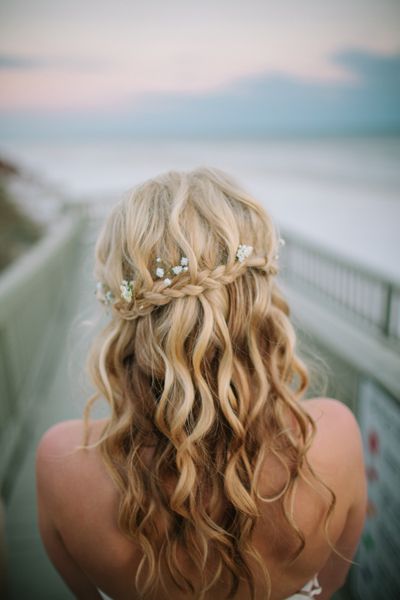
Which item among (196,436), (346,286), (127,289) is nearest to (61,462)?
(196,436)

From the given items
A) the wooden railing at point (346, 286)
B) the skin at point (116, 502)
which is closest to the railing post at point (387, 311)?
the wooden railing at point (346, 286)

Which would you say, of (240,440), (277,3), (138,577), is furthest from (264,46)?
(138,577)

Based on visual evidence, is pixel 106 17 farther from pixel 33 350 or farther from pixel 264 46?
pixel 33 350

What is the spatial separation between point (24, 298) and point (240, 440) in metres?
2.20

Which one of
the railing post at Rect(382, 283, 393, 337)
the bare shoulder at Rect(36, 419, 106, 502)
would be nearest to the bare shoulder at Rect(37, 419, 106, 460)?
the bare shoulder at Rect(36, 419, 106, 502)

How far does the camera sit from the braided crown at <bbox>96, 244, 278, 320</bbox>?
833 millimetres

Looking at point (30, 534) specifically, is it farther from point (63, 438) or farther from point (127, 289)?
point (127, 289)

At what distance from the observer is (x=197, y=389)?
2.94ft

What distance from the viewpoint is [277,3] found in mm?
2854

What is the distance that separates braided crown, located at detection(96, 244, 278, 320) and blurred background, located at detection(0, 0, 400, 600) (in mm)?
211

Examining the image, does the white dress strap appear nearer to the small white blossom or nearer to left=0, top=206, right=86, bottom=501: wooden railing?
the small white blossom

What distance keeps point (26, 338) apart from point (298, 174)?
9.05 metres

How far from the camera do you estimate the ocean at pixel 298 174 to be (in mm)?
3279

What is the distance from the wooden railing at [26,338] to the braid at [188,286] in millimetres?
1598
